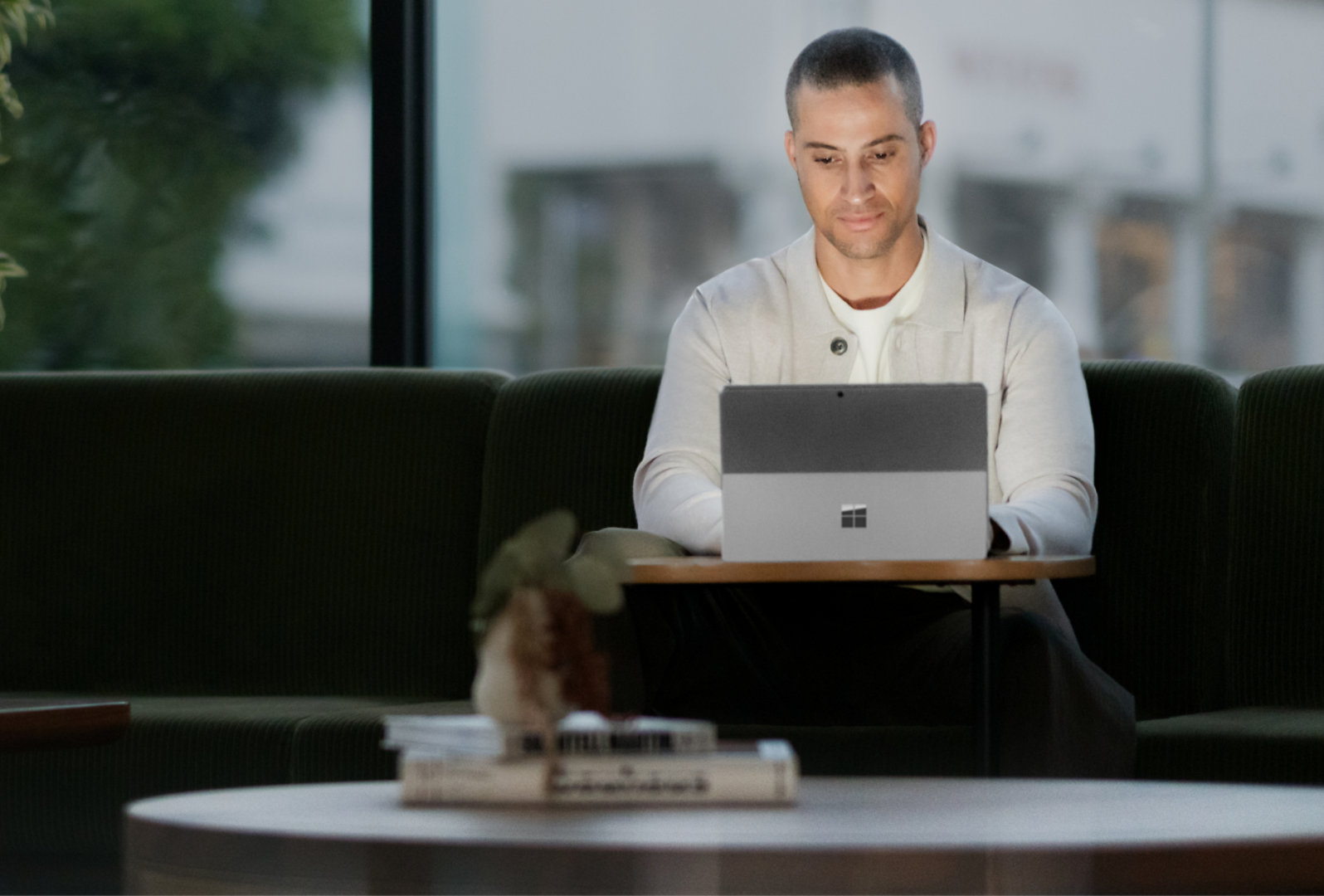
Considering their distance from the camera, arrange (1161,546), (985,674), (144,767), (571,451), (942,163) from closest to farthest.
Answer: (985,674) → (144,767) → (1161,546) → (571,451) → (942,163)

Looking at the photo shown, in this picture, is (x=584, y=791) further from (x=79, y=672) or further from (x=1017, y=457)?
(x=79, y=672)

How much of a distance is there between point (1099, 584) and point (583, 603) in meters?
1.66

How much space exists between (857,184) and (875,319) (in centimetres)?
21

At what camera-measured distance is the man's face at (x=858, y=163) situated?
2.46 metres

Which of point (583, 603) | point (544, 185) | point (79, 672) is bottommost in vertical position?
point (79, 672)

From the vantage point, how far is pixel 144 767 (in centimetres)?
253

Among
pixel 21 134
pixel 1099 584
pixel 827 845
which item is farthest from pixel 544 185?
pixel 827 845

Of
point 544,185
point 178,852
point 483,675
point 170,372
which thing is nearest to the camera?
point 178,852

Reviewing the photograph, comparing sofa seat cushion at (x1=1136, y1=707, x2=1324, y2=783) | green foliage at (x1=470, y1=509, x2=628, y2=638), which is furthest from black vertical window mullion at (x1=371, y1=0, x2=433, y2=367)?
green foliage at (x1=470, y1=509, x2=628, y2=638)

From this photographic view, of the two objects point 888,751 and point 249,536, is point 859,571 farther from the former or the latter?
point 249,536

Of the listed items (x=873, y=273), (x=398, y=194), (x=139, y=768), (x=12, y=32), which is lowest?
(x=139, y=768)

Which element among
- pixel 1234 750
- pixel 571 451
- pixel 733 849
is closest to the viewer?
pixel 733 849

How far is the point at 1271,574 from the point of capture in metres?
2.62

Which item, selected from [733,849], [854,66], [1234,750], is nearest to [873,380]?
[854,66]
